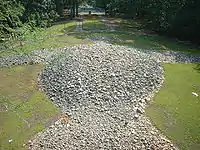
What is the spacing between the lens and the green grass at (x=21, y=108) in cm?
2102

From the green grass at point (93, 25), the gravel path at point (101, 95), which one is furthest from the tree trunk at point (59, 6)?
the gravel path at point (101, 95)

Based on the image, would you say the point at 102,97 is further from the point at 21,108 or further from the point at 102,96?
the point at 21,108

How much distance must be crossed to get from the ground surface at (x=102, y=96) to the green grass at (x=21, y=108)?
75 millimetres

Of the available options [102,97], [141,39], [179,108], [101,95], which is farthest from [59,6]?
[179,108]

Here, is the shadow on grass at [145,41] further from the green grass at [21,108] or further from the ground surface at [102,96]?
the green grass at [21,108]

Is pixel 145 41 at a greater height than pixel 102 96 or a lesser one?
greater

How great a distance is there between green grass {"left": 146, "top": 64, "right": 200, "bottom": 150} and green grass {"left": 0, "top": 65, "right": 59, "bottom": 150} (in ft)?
27.0

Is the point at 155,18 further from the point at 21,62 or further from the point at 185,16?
the point at 21,62

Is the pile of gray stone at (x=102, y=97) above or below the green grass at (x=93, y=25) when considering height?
below

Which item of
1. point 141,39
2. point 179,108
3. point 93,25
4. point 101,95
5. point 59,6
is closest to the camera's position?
point 179,108

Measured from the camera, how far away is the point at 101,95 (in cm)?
2486

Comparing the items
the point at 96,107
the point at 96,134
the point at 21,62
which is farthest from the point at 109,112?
the point at 21,62

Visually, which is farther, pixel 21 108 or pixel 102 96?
pixel 102 96

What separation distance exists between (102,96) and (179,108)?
20.6 feet
